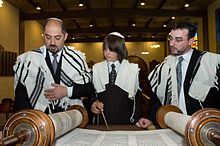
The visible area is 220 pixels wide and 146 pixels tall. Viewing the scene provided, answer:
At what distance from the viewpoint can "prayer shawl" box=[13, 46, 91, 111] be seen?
4.73 ft

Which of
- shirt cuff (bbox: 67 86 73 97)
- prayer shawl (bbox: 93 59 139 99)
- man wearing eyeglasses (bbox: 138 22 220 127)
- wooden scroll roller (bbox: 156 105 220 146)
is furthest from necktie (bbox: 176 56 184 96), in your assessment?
wooden scroll roller (bbox: 156 105 220 146)

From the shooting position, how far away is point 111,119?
191cm

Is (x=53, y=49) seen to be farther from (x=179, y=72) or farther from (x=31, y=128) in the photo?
(x=31, y=128)

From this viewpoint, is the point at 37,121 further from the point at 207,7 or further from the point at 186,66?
the point at 207,7

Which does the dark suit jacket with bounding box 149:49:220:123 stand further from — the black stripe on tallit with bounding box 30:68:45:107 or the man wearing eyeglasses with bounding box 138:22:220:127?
the black stripe on tallit with bounding box 30:68:45:107

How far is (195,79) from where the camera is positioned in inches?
59.3

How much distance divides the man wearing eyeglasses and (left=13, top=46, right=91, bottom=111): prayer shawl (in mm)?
365

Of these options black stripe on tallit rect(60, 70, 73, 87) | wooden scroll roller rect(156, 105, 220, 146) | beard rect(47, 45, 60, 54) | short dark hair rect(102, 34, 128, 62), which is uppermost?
short dark hair rect(102, 34, 128, 62)

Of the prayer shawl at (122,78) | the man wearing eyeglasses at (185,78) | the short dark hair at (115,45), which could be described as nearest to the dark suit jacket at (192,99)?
the man wearing eyeglasses at (185,78)

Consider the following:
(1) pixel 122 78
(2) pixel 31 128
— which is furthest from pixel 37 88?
(2) pixel 31 128

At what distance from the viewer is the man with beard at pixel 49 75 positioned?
1432 mm

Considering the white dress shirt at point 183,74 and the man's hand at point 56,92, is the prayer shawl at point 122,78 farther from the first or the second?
the man's hand at point 56,92

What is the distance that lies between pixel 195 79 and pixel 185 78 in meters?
0.05

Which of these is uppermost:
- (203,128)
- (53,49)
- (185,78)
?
(53,49)
